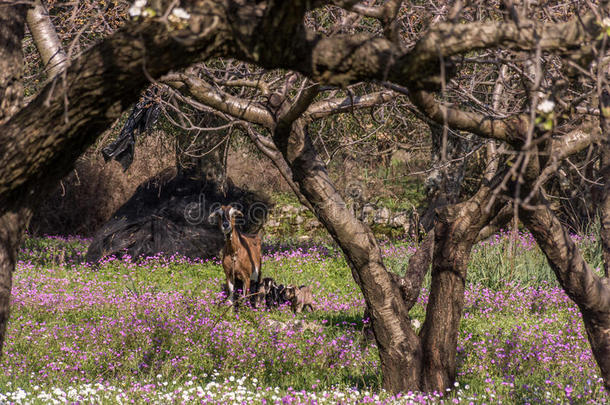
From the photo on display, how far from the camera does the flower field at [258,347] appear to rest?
593cm

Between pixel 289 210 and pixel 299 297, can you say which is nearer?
pixel 299 297

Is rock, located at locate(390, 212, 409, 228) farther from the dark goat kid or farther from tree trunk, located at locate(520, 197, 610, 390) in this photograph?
tree trunk, located at locate(520, 197, 610, 390)

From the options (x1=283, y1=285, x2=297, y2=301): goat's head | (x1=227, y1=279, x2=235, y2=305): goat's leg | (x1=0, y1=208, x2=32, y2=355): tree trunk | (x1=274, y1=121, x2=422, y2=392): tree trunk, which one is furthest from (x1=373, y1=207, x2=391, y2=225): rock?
(x1=0, y1=208, x2=32, y2=355): tree trunk

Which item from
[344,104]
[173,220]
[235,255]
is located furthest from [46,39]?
[173,220]

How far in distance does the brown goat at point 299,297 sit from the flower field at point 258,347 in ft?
0.88

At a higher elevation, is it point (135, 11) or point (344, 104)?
point (344, 104)

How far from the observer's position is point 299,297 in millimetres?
10281

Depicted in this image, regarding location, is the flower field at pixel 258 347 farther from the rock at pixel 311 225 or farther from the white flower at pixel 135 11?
the rock at pixel 311 225

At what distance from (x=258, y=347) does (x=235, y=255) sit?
2860mm

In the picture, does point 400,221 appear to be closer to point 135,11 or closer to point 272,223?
point 272,223

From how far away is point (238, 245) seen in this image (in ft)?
34.3

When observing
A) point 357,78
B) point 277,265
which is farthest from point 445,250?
point 277,265

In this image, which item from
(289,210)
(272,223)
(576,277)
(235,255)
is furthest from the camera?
(289,210)

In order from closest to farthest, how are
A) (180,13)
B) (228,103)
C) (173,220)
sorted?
(180,13) < (228,103) < (173,220)
